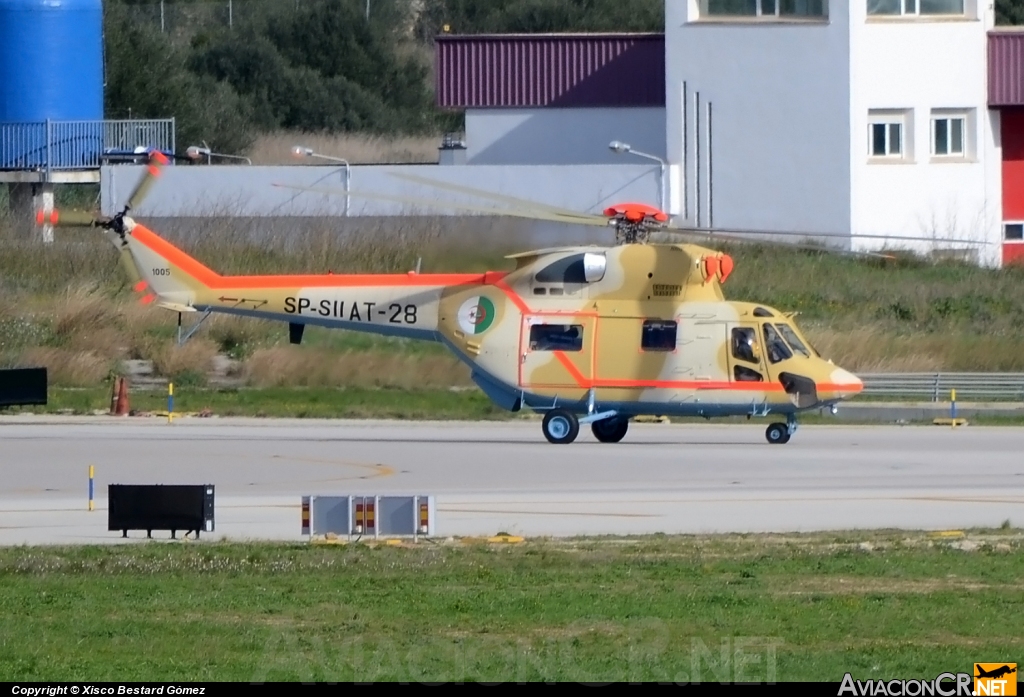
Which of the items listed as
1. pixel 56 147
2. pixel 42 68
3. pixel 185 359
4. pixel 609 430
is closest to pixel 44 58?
pixel 42 68

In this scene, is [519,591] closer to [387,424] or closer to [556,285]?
[556,285]

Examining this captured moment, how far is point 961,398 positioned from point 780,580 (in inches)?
782

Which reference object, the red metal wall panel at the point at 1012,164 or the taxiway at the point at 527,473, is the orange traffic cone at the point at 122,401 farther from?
the red metal wall panel at the point at 1012,164

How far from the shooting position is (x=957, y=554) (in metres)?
16.0

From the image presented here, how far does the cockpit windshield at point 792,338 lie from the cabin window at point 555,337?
295 centimetres

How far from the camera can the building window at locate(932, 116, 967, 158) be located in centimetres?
4562

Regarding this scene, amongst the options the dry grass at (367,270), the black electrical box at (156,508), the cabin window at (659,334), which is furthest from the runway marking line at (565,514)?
the dry grass at (367,270)

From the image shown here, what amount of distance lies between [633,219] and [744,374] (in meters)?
2.81

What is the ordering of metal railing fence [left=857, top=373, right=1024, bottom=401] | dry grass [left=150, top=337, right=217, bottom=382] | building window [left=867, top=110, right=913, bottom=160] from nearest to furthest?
metal railing fence [left=857, top=373, right=1024, bottom=401] < dry grass [left=150, top=337, right=217, bottom=382] < building window [left=867, top=110, right=913, bottom=160]

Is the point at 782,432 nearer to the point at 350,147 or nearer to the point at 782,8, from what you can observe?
the point at 782,8

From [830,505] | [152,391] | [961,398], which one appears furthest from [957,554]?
[152,391]

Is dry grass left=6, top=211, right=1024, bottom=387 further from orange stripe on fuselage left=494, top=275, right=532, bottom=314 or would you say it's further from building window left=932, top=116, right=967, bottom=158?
building window left=932, top=116, right=967, bottom=158

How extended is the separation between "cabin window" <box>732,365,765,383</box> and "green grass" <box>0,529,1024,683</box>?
7.47 meters

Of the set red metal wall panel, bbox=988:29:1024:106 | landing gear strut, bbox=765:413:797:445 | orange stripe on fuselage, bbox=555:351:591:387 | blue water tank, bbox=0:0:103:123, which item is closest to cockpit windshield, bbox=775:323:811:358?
landing gear strut, bbox=765:413:797:445
